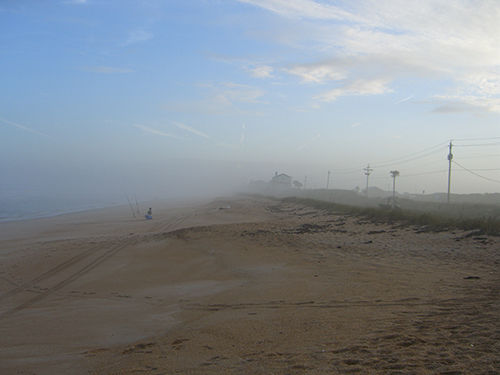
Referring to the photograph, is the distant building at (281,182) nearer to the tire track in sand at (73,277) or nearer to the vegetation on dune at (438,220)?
the vegetation on dune at (438,220)

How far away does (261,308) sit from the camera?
5.98 m

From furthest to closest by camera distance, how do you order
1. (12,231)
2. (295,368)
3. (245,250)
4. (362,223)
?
(12,231)
(362,223)
(245,250)
(295,368)

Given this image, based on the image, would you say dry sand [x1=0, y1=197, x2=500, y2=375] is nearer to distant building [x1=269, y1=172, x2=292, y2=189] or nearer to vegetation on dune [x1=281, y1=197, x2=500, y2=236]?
vegetation on dune [x1=281, y1=197, x2=500, y2=236]

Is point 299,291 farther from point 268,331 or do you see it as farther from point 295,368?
point 295,368

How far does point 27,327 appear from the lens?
6035mm

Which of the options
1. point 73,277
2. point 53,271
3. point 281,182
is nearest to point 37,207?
point 53,271

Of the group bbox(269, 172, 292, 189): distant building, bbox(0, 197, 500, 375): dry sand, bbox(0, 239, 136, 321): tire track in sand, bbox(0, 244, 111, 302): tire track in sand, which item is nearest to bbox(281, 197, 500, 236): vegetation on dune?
bbox(0, 197, 500, 375): dry sand

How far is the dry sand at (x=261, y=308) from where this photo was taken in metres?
3.78

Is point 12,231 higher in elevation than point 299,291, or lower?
lower

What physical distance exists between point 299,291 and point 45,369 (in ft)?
15.0

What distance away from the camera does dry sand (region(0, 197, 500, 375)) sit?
3779mm

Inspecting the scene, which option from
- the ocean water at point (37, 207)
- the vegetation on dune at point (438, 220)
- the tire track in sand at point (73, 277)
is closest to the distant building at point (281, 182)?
the ocean water at point (37, 207)

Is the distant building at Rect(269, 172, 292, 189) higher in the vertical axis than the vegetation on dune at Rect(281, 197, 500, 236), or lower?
higher

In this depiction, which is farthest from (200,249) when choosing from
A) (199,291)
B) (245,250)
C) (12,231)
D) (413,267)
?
(12,231)
